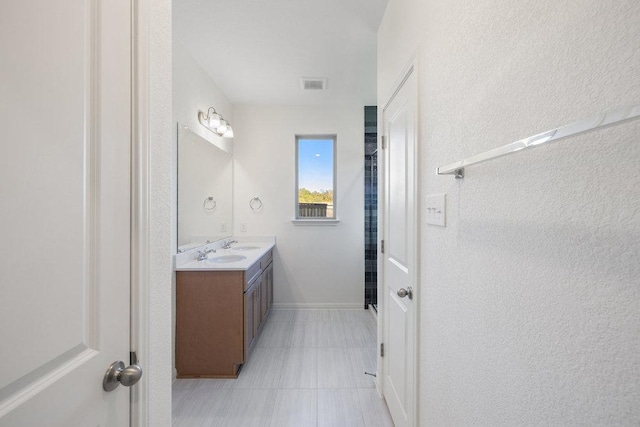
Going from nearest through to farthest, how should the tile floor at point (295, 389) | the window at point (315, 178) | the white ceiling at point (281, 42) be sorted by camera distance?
the tile floor at point (295, 389) < the white ceiling at point (281, 42) < the window at point (315, 178)

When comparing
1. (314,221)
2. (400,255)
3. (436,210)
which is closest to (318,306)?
(314,221)

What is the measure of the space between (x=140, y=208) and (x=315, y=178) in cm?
299

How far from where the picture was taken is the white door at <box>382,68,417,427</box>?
1304 mm

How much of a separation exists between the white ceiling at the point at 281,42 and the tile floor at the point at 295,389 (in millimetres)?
2709

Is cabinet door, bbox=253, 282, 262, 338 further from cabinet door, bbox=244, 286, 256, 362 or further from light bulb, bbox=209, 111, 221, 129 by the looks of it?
light bulb, bbox=209, 111, 221, 129

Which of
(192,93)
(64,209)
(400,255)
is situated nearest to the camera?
(64,209)

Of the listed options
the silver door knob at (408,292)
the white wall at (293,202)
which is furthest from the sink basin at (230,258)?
the silver door knob at (408,292)

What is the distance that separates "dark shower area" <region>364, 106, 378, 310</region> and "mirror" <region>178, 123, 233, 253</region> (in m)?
1.77

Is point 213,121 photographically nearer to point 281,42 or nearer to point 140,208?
point 281,42

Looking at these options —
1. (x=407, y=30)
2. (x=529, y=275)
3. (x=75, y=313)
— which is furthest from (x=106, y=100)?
(x=407, y=30)

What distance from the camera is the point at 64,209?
0.55 meters

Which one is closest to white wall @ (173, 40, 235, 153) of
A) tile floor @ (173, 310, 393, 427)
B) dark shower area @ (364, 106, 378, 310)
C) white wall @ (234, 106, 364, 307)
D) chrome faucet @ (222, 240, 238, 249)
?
white wall @ (234, 106, 364, 307)

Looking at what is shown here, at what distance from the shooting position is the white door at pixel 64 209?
0.47 meters

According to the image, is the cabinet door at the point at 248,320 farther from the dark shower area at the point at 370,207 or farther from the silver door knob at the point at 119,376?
the dark shower area at the point at 370,207
